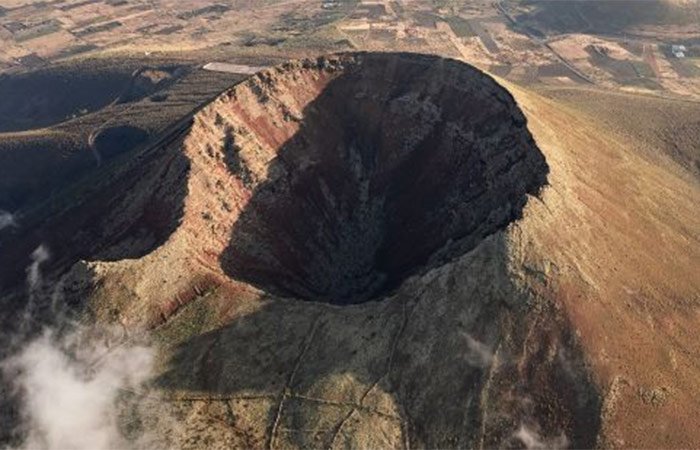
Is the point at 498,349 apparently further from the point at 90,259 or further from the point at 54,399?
the point at 90,259

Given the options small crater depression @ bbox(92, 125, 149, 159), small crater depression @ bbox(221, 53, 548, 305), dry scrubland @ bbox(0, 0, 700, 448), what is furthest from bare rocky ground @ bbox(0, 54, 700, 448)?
small crater depression @ bbox(92, 125, 149, 159)

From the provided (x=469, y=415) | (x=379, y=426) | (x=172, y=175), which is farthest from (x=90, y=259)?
(x=469, y=415)

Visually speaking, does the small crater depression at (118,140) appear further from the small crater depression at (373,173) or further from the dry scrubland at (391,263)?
the small crater depression at (373,173)

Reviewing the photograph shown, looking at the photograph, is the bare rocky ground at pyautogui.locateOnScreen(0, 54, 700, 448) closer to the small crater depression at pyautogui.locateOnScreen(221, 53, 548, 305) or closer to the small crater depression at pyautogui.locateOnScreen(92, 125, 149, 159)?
the small crater depression at pyautogui.locateOnScreen(221, 53, 548, 305)

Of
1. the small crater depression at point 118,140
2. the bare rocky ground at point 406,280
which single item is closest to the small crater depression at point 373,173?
the bare rocky ground at point 406,280

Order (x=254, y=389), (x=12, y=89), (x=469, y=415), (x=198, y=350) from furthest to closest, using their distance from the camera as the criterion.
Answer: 1. (x=12, y=89)
2. (x=198, y=350)
3. (x=254, y=389)
4. (x=469, y=415)

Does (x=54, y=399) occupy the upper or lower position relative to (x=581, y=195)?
lower
